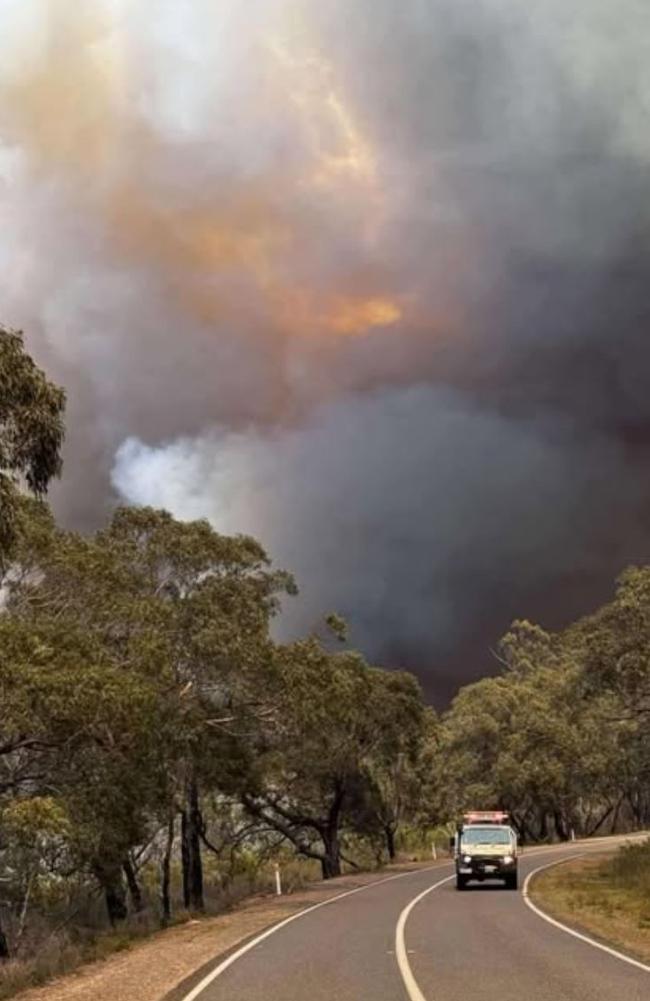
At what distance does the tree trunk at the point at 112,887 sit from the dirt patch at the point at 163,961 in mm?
3557

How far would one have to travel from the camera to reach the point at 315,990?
13219 mm

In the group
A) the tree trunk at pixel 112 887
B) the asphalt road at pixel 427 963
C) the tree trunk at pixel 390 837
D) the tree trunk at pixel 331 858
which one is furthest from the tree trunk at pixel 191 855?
the tree trunk at pixel 390 837

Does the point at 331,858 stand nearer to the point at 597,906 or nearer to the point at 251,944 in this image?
the point at 597,906

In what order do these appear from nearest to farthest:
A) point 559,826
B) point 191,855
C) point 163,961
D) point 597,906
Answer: point 163,961
point 597,906
point 191,855
point 559,826

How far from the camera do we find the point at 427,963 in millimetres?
15477

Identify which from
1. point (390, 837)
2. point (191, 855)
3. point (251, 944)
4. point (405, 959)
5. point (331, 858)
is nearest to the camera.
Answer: point (405, 959)

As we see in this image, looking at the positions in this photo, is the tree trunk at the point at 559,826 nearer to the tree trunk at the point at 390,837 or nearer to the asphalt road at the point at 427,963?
the tree trunk at the point at 390,837

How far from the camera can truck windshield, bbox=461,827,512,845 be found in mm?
31484

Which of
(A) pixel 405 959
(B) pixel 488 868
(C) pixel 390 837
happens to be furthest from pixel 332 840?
(A) pixel 405 959

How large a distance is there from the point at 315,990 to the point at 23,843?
14.2 metres

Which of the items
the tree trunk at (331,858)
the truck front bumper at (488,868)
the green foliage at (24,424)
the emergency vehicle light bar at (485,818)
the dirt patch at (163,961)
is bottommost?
the dirt patch at (163,961)

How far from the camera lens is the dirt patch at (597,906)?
760 inches

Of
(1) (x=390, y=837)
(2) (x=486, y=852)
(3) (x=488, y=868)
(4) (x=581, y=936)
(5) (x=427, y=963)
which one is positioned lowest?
(4) (x=581, y=936)

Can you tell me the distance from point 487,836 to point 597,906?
614cm
